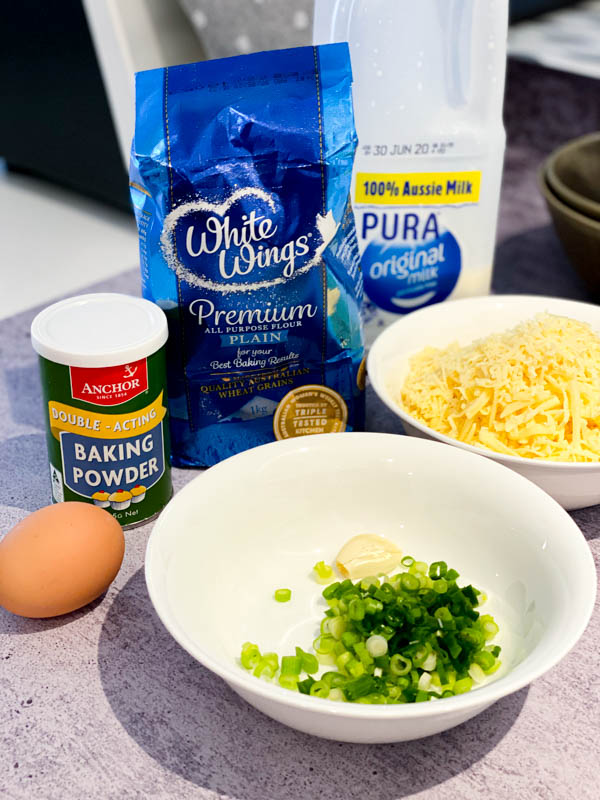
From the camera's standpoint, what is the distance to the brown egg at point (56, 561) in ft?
2.49

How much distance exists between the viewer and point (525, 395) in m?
0.90

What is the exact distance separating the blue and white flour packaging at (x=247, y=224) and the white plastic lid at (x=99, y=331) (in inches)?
2.1

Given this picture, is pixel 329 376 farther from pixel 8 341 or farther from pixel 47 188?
pixel 47 188

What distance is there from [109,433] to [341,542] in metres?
0.26

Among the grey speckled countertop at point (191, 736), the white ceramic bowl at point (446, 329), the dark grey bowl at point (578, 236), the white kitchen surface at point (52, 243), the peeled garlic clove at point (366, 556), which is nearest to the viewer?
the grey speckled countertop at point (191, 736)

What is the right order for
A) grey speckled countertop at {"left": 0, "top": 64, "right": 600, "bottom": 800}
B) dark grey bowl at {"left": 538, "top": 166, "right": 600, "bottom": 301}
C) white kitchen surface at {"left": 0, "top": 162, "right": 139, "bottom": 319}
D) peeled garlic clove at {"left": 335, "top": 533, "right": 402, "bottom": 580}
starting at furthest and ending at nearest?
white kitchen surface at {"left": 0, "top": 162, "right": 139, "bottom": 319} < dark grey bowl at {"left": 538, "top": 166, "right": 600, "bottom": 301} < peeled garlic clove at {"left": 335, "top": 533, "right": 402, "bottom": 580} < grey speckled countertop at {"left": 0, "top": 64, "right": 600, "bottom": 800}

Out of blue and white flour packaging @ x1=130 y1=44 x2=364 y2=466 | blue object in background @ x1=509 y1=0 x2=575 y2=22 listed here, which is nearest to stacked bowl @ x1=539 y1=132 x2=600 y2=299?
blue and white flour packaging @ x1=130 y1=44 x2=364 y2=466

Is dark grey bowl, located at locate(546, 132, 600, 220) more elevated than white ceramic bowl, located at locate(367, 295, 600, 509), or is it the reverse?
dark grey bowl, located at locate(546, 132, 600, 220)

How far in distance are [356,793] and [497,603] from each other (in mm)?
228

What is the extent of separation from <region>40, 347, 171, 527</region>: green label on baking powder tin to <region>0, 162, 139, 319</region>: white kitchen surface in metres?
0.63

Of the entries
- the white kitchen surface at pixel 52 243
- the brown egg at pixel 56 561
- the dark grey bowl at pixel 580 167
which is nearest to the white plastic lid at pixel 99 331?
the brown egg at pixel 56 561

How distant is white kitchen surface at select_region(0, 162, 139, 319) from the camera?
5.12ft

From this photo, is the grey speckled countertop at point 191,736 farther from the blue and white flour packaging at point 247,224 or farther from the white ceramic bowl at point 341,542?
the blue and white flour packaging at point 247,224

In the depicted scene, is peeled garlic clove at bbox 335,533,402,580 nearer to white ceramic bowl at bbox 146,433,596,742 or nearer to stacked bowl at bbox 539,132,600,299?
white ceramic bowl at bbox 146,433,596,742
